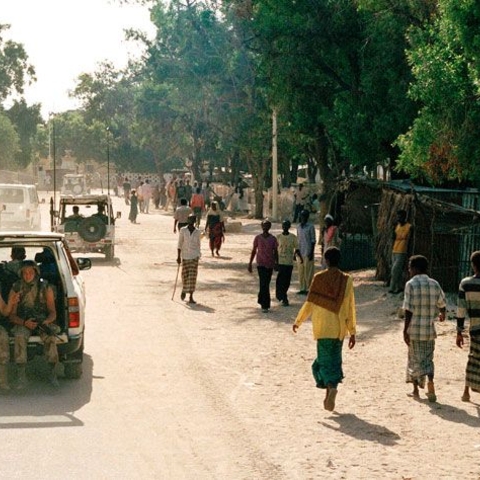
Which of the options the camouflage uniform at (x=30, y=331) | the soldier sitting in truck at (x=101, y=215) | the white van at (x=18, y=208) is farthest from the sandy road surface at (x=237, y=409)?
the white van at (x=18, y=208)

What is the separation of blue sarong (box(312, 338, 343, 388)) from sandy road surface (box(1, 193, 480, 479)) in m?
0.31

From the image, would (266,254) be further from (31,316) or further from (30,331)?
(30,331)

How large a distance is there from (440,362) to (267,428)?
4737 millimetres

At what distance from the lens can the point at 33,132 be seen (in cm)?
12644

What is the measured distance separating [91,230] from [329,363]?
59.9ft

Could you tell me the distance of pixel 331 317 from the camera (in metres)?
10.9

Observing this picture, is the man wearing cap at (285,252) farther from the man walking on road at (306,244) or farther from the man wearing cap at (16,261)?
the man wearing cap at (16,261)

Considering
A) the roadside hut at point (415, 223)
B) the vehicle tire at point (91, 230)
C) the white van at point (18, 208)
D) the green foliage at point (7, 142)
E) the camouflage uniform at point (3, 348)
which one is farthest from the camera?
the green foliage at point (7, 142)

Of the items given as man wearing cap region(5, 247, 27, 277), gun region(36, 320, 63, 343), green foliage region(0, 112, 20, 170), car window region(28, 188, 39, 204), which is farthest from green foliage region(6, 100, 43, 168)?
gun region(36, 320, 63, 343)

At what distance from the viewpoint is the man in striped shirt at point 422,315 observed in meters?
11.4

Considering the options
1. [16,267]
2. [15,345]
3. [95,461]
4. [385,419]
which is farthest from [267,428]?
[16,267]

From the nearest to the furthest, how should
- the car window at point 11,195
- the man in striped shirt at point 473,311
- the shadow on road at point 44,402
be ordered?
1. the shadow on road at point 44,402
2. the man in striped shirt at point 473,311
3. the car window at point 11,195

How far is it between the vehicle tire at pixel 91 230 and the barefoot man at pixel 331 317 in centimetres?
1804

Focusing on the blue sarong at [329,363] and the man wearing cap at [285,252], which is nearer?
the blue sarong at [329,363]
